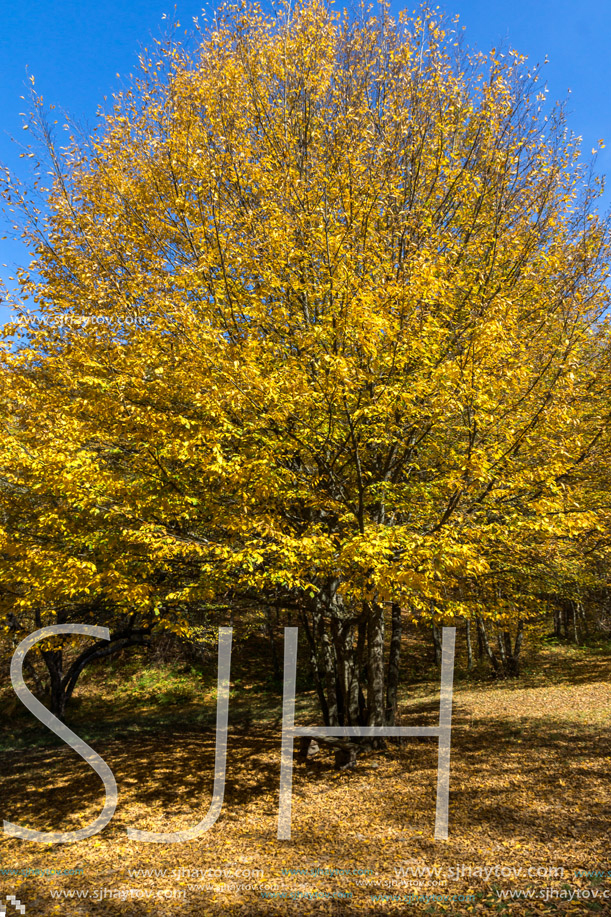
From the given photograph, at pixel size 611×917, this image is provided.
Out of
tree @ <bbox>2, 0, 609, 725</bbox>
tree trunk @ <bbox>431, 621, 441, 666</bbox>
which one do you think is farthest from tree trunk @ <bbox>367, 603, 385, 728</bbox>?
tree trunk @ <bbox>431, 621, 441, 666</bbox>

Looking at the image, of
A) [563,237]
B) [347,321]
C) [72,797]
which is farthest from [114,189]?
[72,797]

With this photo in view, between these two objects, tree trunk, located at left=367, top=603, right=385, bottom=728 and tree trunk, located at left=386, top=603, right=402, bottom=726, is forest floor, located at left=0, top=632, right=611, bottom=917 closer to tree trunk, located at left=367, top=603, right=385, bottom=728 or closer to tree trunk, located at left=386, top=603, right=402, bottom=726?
tree trunk, located at left=386, top=603, right=402, bottom=726

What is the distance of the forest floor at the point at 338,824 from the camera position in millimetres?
4637

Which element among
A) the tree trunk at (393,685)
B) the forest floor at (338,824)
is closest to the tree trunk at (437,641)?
the forest floor at (338,824)

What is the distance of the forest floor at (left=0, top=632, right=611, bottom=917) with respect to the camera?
4637 millimetres

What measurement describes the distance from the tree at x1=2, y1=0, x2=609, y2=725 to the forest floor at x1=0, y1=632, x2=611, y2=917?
1998mm

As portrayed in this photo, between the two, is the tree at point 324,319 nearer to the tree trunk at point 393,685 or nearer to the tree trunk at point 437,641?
the tree trunk at point 393,685

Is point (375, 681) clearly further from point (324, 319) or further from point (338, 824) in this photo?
point (324, 319)

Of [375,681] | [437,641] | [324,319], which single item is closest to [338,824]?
[375,681]

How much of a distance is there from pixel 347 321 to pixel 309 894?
5.76m

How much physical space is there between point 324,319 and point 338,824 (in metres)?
6.41

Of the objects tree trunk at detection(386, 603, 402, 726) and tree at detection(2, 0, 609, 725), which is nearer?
tree at detection(2, 0, 609, 725)

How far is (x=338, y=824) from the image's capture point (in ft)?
20.9

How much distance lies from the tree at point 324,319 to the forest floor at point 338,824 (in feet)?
6.56
